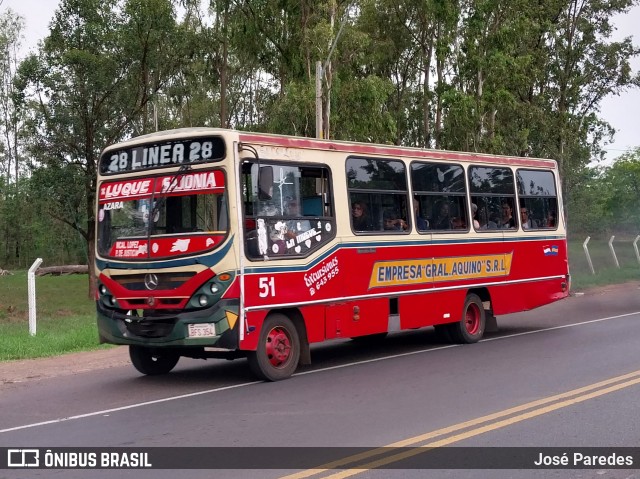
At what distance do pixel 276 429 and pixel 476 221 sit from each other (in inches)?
322

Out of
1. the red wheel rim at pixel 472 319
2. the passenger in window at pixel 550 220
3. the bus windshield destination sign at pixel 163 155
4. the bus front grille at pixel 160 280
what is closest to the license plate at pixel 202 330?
the bus front grille at pixel 160 280

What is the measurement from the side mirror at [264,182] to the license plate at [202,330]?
1715mm

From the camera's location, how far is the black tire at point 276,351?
1131 cm

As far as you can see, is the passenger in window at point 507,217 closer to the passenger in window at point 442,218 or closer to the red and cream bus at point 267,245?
the red and cream bus at point 267,245

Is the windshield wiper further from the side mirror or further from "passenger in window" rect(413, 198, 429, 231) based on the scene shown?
"passenger in window" rect(413, 198, 429, 231)

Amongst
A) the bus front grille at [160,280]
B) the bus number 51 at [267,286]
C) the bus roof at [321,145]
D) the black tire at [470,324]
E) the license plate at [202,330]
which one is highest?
the bus roof at [321,145]

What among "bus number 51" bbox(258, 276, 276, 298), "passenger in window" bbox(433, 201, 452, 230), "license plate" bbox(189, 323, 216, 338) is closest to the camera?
"license plate" bbox(189, 323, 216, 338)

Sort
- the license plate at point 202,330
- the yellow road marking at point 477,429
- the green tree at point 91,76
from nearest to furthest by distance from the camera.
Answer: the yellow road marking at point 477,429 < the license plate at point 202,330 < the green tree at point 91,76

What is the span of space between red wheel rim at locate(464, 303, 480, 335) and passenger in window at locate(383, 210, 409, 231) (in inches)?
98.7

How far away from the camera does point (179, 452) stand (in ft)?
25.0

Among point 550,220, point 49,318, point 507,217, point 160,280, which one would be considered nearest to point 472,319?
point 507,217

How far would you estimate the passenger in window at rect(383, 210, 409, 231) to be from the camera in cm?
1365

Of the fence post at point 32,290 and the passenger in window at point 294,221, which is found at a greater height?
the passenger in window at point 294,221

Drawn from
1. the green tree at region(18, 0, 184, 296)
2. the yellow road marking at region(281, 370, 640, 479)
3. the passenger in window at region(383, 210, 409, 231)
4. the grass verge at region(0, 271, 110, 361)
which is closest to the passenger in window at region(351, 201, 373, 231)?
the passenger in window at region(383, 210, 409, 231)
